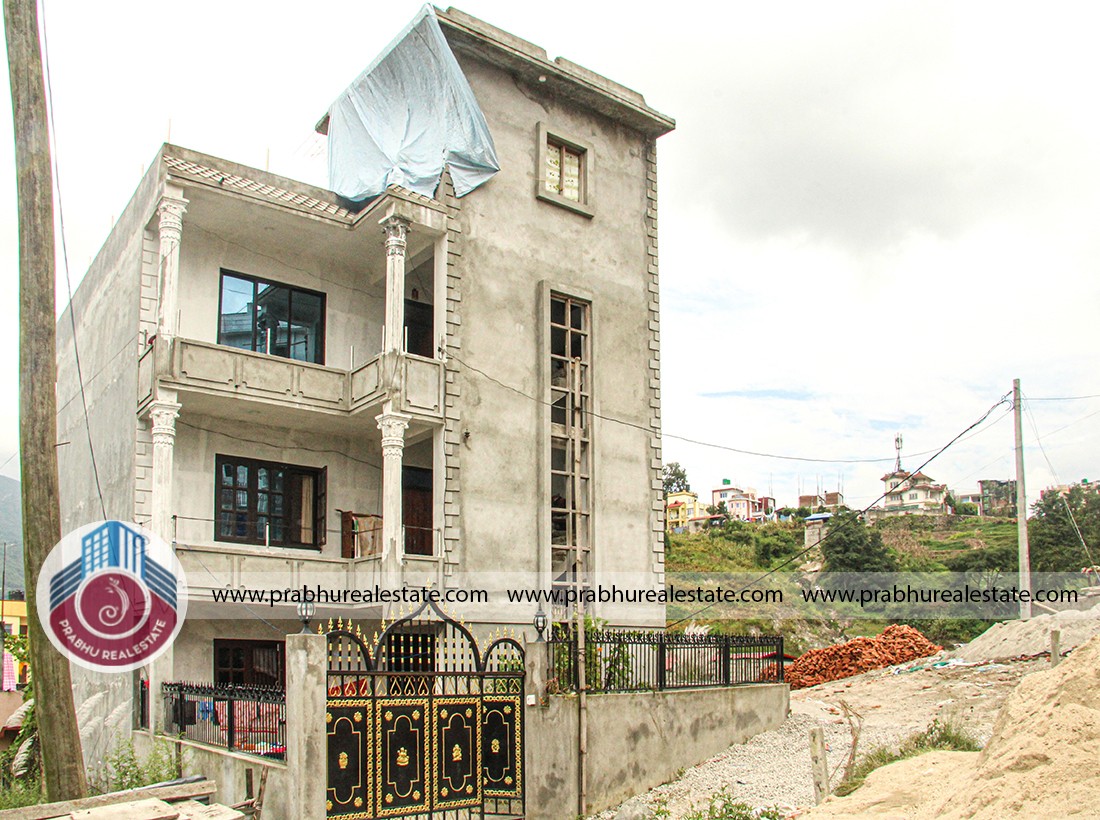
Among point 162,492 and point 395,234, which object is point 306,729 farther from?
point 395,234

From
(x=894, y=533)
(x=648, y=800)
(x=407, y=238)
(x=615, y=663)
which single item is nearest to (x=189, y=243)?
(x=407, y=238)

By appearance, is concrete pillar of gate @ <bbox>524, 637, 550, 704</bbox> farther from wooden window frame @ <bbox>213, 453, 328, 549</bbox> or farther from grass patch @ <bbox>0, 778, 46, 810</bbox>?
wooden window frame @ <bbox>213, 453, 328, 549</bbox>

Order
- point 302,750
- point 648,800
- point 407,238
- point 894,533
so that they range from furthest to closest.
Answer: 1. point 894,533
2. point 407,238
3. point 648,800
4. point 302,750

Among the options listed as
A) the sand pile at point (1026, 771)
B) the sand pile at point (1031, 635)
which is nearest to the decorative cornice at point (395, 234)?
the sand pile at point (1026, 771)

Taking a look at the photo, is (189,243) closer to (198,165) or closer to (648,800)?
(198,165)

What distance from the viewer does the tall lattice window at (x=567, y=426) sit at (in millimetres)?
20703

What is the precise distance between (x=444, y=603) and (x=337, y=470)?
3.77 m

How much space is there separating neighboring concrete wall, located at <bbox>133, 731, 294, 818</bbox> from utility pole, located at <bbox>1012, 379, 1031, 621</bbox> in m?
21.0

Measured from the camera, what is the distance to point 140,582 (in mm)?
17141

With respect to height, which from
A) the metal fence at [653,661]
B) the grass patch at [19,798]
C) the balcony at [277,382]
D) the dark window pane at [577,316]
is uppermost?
the dark window pane at [577,316]

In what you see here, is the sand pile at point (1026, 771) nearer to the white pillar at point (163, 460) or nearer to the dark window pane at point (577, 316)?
the white pillar at point (163, 460)

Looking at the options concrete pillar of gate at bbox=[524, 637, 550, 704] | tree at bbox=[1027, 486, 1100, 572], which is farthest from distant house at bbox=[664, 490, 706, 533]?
concrete pillar of gate at bbox=[524, 637, 550, 704]

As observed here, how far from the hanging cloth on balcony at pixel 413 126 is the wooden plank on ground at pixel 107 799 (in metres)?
12.3

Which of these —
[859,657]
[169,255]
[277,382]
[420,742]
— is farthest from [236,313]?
[859,657]
